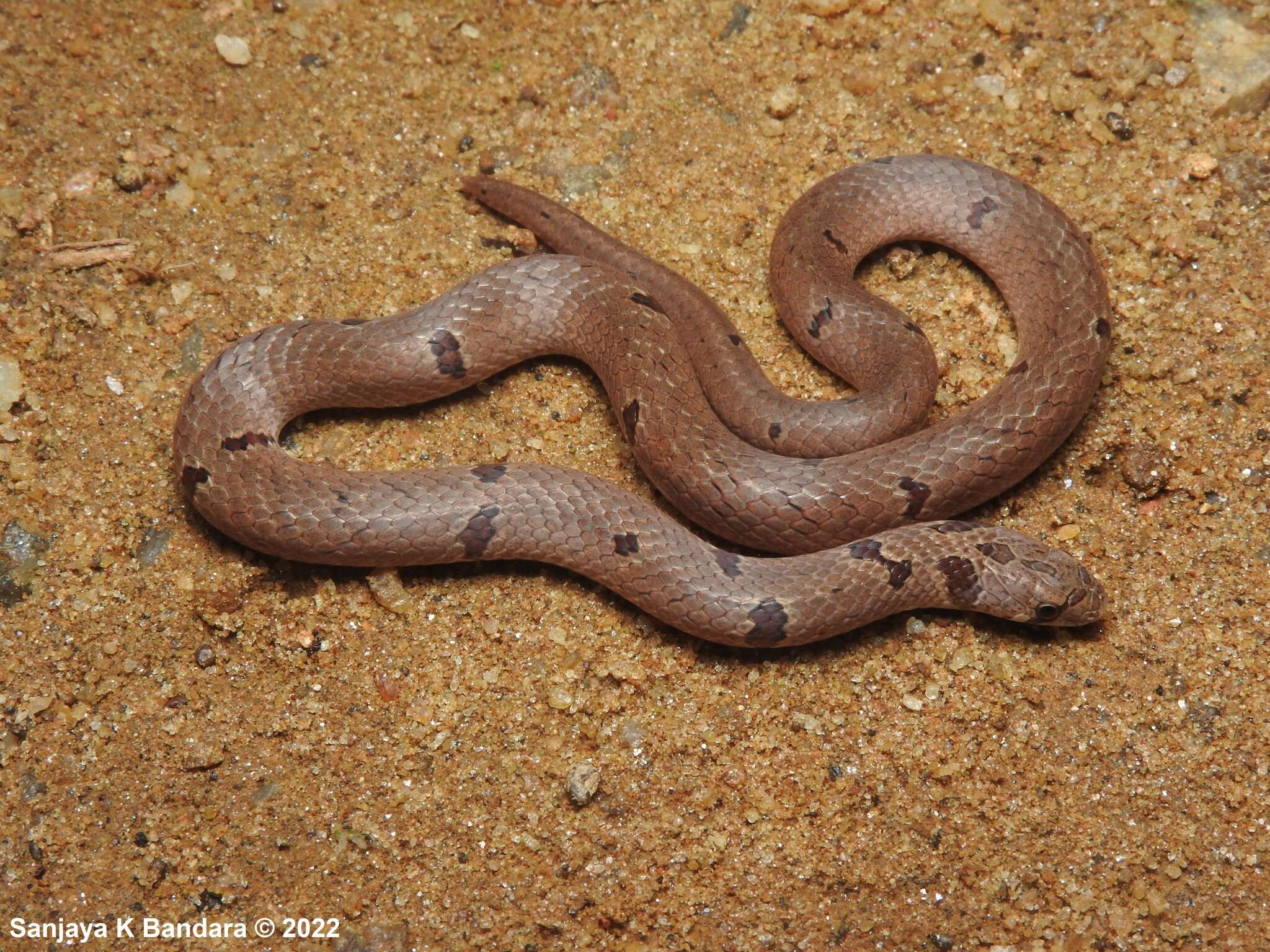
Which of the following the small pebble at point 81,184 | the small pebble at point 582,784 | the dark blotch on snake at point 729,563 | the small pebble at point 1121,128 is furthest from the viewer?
the small pebble at point 1121,128

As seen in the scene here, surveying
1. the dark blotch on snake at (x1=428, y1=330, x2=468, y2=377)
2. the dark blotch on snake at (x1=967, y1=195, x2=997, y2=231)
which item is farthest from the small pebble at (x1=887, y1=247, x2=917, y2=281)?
the dark blotch on snake at (x1=428, y1=330, x2=468, y2=377)

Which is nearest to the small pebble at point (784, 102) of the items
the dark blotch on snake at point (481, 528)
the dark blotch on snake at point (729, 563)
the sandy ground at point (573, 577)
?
the sandy ground at point (573, 577)

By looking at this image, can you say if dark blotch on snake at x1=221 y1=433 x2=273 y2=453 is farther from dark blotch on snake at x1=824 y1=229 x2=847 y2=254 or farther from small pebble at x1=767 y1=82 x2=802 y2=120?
small pebble at x1=767 y1=82 x2=802 y2=120

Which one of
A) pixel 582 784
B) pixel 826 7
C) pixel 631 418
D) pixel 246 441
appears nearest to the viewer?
pixel 582 784

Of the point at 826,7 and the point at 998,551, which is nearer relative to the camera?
the point at 998,551

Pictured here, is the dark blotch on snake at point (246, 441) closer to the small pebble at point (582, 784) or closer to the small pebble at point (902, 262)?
the small pebble at point (582, 784)

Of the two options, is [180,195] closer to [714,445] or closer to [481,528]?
[481,528]

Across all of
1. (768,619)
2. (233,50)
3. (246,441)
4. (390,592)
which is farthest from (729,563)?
(233,50)
